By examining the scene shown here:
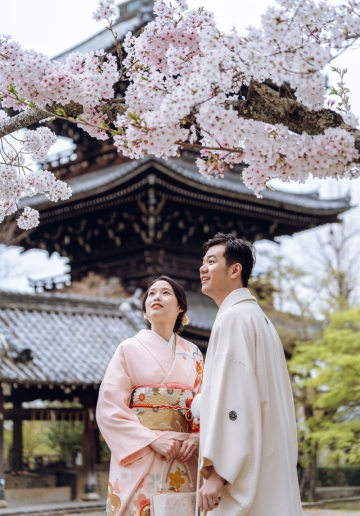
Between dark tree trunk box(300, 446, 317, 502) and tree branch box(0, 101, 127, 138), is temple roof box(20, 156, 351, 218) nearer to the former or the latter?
dark tree trunk box(300, 446, 317, 502)

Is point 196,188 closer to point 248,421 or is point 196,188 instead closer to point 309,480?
point 309,480

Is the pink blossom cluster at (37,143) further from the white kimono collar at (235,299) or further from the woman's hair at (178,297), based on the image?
the white kimono collar at (235,299)

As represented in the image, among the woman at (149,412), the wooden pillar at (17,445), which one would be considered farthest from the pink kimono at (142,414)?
the wooden pillar at (17,445)

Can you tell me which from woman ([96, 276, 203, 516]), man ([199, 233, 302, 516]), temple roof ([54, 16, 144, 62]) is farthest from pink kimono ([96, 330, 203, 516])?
temple roof ([54, 16, 144, 62])

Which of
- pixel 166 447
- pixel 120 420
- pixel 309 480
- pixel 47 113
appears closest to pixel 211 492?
pixel 166 447

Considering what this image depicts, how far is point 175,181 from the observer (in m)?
15.3

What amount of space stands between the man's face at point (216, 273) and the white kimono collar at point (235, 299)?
0.18 feet

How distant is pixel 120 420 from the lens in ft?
11.4

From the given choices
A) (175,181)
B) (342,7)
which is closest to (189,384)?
(342,7)

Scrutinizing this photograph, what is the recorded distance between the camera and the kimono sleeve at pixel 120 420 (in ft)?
11.2

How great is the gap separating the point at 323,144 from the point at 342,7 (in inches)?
24.6

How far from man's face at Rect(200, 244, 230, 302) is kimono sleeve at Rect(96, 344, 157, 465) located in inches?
24.1

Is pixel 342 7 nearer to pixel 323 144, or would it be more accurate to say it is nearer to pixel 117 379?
pixel 323 144

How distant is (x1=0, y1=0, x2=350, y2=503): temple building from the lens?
456 inches
